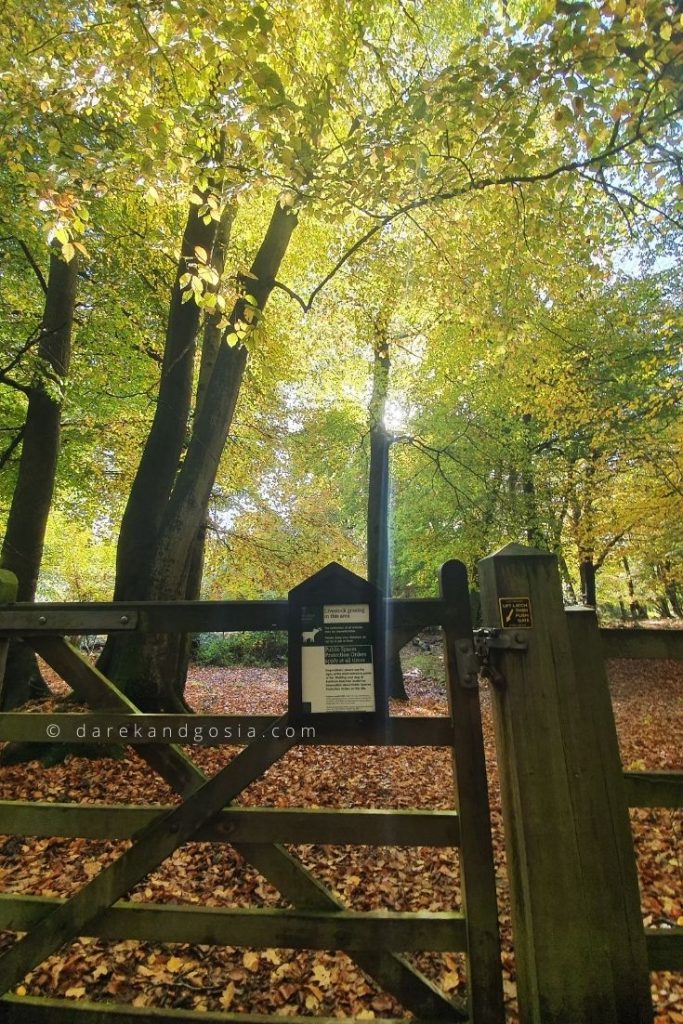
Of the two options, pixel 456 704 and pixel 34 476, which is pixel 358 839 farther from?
Result: pixel 34 476

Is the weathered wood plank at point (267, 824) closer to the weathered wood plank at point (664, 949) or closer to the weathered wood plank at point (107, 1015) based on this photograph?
the weathered wood plank at point (107, 1015)

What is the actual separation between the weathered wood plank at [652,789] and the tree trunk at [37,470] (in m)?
7.95

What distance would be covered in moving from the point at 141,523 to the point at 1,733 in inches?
170

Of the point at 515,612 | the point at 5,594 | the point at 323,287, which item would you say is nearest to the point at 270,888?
the point at 5,594

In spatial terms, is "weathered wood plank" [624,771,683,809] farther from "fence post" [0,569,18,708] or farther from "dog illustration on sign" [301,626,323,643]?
"fence post" [0,569,18,708]

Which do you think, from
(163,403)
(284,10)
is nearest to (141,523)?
(163,403)

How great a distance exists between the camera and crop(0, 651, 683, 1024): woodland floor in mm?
2721

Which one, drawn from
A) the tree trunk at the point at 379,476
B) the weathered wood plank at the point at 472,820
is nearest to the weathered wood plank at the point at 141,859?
the weathered wood plank at the point at 472,820

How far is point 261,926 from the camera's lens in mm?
2008

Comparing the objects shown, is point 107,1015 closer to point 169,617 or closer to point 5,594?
point 169,617

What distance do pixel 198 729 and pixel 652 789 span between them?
1.89 meters

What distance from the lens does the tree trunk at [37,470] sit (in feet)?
24.5

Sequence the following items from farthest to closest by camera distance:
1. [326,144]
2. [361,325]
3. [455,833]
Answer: [361,325], [326,144], [455,833]

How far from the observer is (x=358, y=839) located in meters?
2.01
